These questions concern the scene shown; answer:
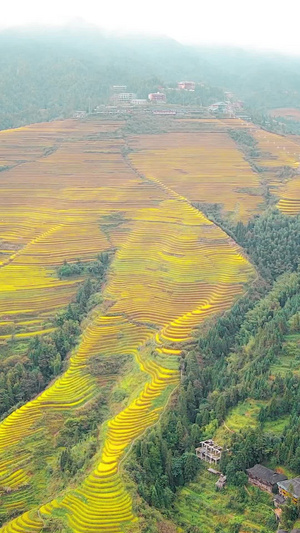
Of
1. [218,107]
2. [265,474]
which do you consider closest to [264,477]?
[265,474]

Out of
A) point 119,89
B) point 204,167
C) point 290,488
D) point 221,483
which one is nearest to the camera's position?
point 290,488

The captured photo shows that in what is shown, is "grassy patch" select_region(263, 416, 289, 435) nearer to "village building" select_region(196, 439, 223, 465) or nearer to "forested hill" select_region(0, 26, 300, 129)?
"village building" select_region(196, 439, 223, 465)

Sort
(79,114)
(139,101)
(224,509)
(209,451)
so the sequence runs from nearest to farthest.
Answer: (224,509)
(209,451)
(79,114)
(139,101)

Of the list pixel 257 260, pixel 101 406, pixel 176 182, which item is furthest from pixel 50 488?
pixel 176 182

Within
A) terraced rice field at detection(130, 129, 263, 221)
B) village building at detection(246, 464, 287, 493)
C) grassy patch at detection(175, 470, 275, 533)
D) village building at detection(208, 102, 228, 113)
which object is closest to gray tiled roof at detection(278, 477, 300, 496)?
village building at detection(246, 464, 287, 493)

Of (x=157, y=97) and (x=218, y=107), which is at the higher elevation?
(x=157, y=97)

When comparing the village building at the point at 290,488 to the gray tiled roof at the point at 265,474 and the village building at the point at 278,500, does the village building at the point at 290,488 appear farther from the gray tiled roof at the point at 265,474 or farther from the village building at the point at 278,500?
the gray tiled roof at the point at 265,474

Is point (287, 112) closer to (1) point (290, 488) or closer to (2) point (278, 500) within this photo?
(2) point (278, 500)

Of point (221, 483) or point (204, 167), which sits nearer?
point (221, 483)
